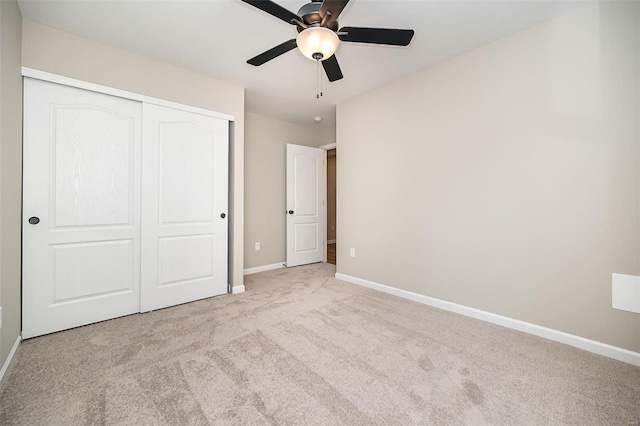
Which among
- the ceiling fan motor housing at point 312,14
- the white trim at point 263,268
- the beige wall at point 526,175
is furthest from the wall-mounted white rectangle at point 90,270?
the beige wall at point 526,175

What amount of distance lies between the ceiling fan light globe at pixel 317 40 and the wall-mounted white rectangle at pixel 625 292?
8.07 ft

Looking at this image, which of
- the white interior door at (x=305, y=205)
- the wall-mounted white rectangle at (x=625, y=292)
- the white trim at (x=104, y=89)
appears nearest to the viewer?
the wall-mounted white rectangle at (x=625, y=292)

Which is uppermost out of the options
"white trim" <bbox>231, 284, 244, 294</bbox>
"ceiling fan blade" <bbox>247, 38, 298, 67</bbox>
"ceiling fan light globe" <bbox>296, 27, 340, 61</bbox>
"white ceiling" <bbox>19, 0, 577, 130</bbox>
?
"white ceiling" <bbox>19, 0, 577, 130</bbox>

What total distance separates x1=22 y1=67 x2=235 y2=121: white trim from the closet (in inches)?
0.8

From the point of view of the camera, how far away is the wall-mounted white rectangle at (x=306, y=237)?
4.56 meters

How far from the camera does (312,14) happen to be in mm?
1547

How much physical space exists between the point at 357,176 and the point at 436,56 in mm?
1558

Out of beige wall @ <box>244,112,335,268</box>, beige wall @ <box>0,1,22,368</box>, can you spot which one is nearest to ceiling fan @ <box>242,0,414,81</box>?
beige wall @ <box>0,1,22,368</box>

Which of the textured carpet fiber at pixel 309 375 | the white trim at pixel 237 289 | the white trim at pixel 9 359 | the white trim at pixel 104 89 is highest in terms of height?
the white trim at pixel 104 89

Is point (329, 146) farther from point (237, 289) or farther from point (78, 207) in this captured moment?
point (78, 207)

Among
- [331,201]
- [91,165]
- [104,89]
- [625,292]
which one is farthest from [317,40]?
[331,201]

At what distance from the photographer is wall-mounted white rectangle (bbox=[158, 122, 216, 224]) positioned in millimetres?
2695

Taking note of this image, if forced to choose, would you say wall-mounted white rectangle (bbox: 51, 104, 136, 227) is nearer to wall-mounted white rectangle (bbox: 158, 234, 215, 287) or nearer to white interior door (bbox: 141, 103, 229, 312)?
white interior door (bbox: 141, 103, 229, 312)

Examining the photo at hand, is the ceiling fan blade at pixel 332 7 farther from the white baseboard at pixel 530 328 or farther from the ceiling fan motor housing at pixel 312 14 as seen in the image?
the white baseboard at pixel 530 328
